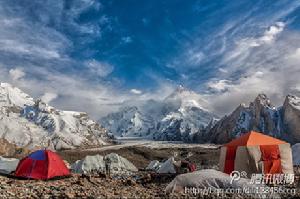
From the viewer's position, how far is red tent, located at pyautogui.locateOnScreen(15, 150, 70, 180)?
25373mm

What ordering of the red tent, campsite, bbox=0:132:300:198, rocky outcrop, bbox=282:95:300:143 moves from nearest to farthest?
campsite, bbox=0:132:300:198 → the red tent → rocky outcrop, bbox=282:95:300:143

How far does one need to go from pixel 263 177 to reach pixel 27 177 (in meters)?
15.7

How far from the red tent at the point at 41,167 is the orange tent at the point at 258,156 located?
12.1 m

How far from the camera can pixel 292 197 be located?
16109 mm

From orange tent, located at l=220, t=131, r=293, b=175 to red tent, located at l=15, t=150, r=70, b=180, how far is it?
39.8ft

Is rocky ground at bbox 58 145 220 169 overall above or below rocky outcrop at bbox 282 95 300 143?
below

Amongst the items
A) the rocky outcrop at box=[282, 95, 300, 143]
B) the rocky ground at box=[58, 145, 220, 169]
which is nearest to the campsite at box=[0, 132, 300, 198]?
the rocky ground at box=[58, 145, 220, 169]

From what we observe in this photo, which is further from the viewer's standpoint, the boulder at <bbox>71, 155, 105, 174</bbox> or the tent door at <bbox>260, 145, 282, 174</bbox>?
the boulder at <bbox>71, 155, 105, 174</bbox>

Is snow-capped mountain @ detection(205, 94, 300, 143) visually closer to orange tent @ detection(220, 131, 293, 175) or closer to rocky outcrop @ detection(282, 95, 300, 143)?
rocky outcrop @ detection(282, 95, 300, 143)

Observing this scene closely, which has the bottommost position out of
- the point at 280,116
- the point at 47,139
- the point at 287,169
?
the point at 287,169

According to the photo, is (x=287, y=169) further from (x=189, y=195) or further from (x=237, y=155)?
(x=189, y=195)

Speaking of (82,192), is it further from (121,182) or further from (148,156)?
(148,156)

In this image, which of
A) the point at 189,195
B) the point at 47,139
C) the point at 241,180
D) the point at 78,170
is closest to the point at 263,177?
the point at 241,180

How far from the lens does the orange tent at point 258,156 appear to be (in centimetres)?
2280
